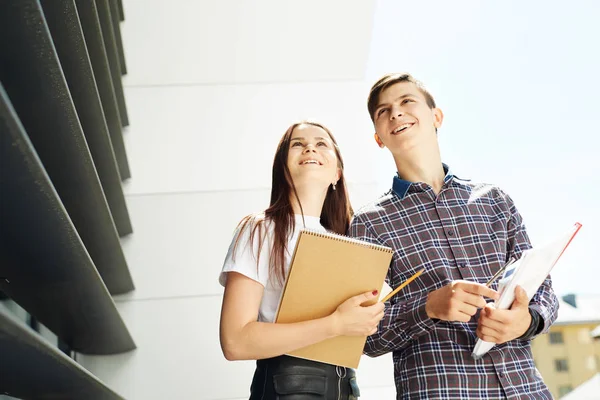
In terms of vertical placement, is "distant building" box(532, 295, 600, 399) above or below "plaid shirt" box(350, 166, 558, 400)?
below

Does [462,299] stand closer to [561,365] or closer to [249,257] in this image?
[249,257]

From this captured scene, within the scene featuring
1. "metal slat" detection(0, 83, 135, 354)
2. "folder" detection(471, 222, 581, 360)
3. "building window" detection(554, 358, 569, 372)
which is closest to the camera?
"metal slat" detection(0, 83, 135, 354)

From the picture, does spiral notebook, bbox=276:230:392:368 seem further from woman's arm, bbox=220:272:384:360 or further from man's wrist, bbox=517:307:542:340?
man's wrist, bbox=517:307:542:340

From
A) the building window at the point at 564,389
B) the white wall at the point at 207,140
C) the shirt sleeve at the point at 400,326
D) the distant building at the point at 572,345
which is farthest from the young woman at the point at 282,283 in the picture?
the building window at the point at 564,389

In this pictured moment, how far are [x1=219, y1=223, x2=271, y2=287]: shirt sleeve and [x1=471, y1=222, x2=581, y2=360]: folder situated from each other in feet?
1.76

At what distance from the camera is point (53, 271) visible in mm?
1169

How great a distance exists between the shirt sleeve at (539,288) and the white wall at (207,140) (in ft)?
3.01

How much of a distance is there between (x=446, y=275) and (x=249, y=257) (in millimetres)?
512

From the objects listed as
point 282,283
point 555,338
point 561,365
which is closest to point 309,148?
point 282,283

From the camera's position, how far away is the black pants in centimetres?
144

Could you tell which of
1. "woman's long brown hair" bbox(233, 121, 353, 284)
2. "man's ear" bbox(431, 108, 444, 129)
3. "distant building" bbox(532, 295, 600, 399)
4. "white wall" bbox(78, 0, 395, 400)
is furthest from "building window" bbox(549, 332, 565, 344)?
"woman's long brown hair" bbox(233, 121, 353, 284)

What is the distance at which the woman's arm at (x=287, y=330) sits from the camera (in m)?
1.40

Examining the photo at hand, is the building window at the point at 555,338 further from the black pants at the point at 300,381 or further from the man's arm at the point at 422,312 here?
the black pants at the point at 300,381

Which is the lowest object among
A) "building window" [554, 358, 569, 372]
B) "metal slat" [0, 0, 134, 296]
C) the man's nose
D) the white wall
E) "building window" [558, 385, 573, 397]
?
"building window" [558, 385, 573, 397]
